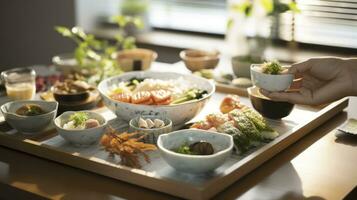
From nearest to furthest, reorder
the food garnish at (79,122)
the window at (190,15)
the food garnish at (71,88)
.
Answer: the food garnish at (79,122) → the food garnish at (71,88) → the window at (190,15)

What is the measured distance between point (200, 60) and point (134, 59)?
0.25m

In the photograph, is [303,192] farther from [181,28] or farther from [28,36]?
[28,36]

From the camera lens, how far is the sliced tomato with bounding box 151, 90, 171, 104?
1.51 meters

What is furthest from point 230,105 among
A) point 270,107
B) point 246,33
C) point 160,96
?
point 246,33

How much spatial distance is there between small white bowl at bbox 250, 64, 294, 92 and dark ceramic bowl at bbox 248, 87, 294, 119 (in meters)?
0.06

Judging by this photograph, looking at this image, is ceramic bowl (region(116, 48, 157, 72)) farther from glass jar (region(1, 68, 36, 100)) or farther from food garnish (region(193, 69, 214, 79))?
glass jar (region(1, 68, 36, 100))

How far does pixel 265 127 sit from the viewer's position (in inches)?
56.9

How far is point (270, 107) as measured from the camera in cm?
158

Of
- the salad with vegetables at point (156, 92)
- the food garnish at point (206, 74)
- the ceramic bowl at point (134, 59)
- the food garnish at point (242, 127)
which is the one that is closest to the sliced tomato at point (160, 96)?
the salad with vegetables at point (156, 92)

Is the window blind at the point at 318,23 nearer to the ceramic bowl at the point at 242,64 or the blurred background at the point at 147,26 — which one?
the blurred background at the point at 147,26

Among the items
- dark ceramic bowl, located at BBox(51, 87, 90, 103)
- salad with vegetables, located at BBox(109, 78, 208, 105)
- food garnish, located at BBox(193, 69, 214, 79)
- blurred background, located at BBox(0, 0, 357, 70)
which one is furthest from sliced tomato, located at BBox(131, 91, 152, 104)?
blurred background, located at BBox(0, 0, 357, 70)

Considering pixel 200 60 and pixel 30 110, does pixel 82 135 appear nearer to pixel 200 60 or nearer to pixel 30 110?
pixel 30 110

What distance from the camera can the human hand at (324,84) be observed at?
1524 millimetres

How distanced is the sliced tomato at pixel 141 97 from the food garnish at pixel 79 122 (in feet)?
0.48
